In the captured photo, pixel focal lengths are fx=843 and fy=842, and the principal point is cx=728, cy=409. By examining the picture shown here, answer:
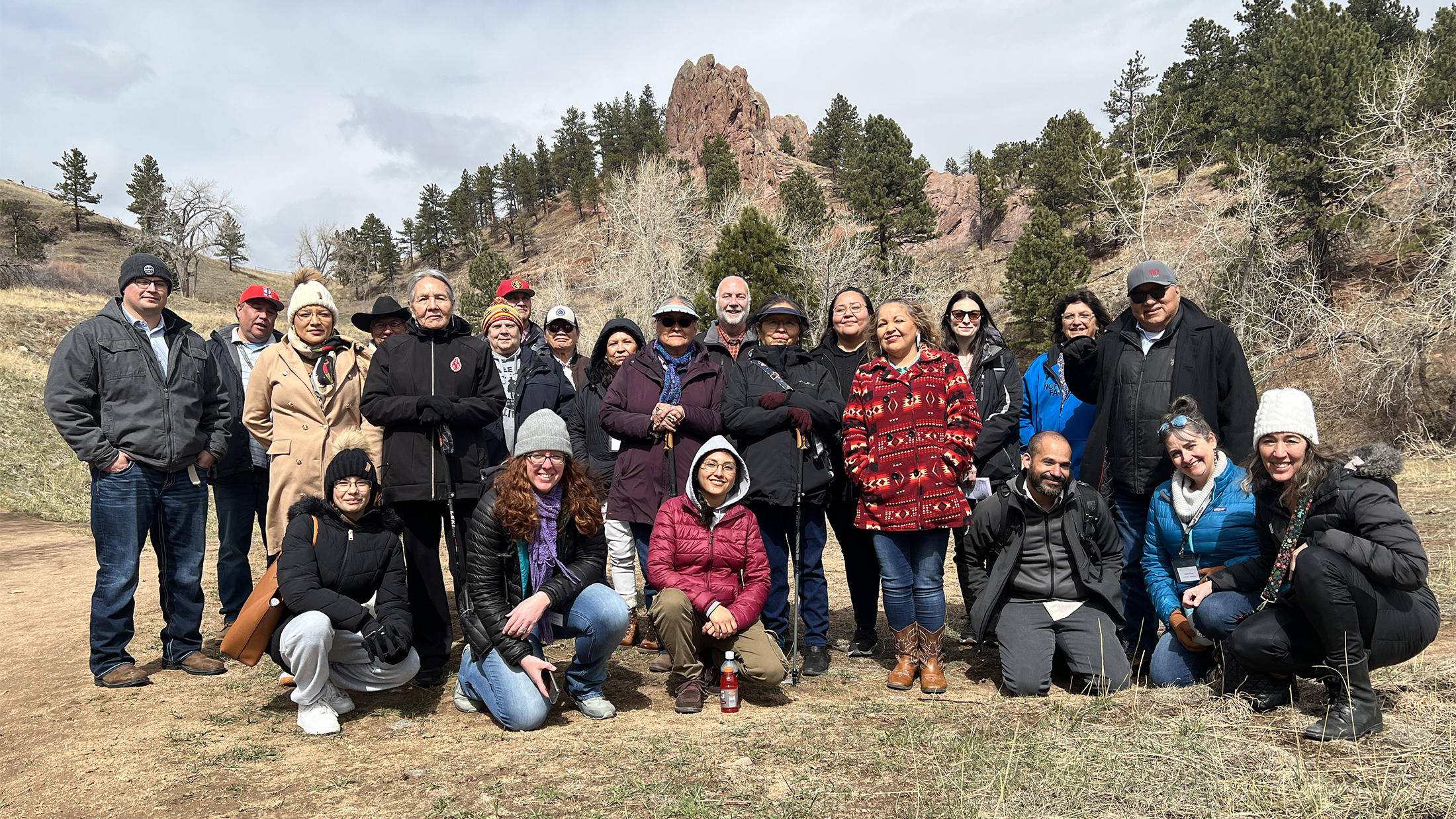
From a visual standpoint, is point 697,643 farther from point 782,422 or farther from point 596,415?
point 596,415

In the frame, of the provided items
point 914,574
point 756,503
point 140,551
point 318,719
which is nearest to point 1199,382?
point 914,574

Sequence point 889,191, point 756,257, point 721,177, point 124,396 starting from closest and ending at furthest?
point 124,396, point 756,257, point 889,191, point 721,177

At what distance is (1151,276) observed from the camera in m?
4.57

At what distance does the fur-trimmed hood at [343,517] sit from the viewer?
4.21 meters

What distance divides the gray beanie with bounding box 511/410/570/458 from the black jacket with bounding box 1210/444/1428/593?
10.9ft

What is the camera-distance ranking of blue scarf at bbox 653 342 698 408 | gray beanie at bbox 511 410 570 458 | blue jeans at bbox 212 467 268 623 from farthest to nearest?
blue jeans at bbox 212 467 268 623 < blue scarf at bbox 653 342 698 408 < gray beanie at bbox 511 410 570 458

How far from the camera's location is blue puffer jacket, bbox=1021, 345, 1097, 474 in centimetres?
543

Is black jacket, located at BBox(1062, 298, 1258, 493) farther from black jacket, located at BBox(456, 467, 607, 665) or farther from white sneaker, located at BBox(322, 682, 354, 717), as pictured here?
white sneaker, located at BBox(322, 682, 354, 717)

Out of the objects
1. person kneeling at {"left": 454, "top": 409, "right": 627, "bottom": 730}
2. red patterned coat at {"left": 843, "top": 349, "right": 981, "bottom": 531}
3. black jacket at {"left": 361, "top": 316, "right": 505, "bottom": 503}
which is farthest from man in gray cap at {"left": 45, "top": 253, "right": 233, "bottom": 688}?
red patterned coat at {"left": 843, "top": 349, "right": 981, "bottom": 531}

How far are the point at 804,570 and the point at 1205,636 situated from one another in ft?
6.89

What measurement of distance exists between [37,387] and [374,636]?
→ 19.3 m

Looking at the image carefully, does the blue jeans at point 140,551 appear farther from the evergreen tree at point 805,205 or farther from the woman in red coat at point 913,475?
the evergreen tree at point 805,205

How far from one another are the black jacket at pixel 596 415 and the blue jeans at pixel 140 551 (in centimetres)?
228

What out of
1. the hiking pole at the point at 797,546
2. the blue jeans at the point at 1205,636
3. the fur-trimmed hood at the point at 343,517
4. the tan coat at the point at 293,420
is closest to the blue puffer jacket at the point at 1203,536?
the blue jeans at the point at 1205,636
